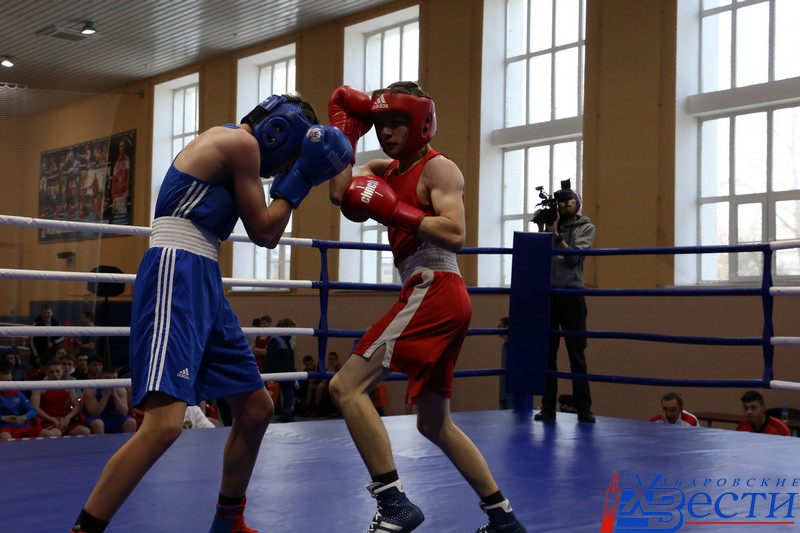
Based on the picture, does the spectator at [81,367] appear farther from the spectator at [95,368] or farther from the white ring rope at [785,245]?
the white ring rope at [785,245]

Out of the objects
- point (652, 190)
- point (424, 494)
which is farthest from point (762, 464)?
point (652, 190)

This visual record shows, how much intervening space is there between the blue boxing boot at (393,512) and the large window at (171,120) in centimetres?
1201

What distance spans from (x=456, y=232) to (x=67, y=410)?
3627 millimetres

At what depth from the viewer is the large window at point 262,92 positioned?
1192cm

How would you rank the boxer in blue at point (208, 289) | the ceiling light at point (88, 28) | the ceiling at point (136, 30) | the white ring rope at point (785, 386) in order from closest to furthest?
the boxer in blue at point (208, 289) → the white ring rope at point (785, 386) → the ceiling at point (136, 30) → the ceiling light at point (88, 28)

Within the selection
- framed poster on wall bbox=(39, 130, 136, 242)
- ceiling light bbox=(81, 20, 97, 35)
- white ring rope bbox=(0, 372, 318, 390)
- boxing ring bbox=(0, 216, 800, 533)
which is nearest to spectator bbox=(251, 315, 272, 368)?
framed poster on wall bbox=(39, 130, 136, 242)

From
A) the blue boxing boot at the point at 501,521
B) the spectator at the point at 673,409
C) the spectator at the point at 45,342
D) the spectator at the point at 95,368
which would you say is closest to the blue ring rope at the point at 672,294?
the spectator at the point at 673,409

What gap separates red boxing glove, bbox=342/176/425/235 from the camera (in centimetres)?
218

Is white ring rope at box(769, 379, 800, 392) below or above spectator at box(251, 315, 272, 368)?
above

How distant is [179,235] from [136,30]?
34.0ft

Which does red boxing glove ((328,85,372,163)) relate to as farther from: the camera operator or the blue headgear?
the camera operator

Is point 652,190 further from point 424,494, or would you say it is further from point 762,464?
point 424,494

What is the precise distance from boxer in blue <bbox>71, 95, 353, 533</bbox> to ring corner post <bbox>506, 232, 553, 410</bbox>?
→ 2.44 m

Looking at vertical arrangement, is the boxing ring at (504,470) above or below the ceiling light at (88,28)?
below
